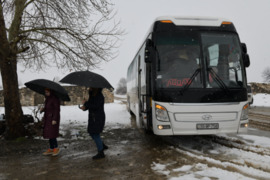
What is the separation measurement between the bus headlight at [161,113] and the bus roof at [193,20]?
217 cm

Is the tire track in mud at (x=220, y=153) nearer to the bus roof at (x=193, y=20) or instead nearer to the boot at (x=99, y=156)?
the boot at (x=99, y=156)

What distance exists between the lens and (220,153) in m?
5.32

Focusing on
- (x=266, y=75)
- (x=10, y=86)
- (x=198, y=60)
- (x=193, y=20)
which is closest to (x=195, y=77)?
(x=198, y=60)

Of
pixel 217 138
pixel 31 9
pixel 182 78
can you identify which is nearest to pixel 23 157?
pixel 182 78

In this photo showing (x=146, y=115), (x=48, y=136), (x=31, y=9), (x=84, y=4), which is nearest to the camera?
(x=48, y=136)

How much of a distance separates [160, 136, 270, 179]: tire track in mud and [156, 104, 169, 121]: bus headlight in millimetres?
900

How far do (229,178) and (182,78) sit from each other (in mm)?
2477

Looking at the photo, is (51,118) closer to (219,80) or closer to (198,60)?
(198,60)

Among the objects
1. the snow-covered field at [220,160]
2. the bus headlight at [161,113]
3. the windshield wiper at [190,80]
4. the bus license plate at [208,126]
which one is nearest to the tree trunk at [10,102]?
the bus headlight at [161,113]

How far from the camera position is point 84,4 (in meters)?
8.67

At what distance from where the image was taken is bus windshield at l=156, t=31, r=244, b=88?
18.2 ft

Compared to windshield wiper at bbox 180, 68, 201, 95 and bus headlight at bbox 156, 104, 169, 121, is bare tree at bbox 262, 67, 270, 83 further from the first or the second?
bus headlight at bbox 156, 104, 169, 121

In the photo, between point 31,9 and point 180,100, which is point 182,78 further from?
point 31,9

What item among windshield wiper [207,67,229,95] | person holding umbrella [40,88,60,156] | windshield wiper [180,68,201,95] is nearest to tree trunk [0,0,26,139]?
person holding umbrella [40,88,60,156]
